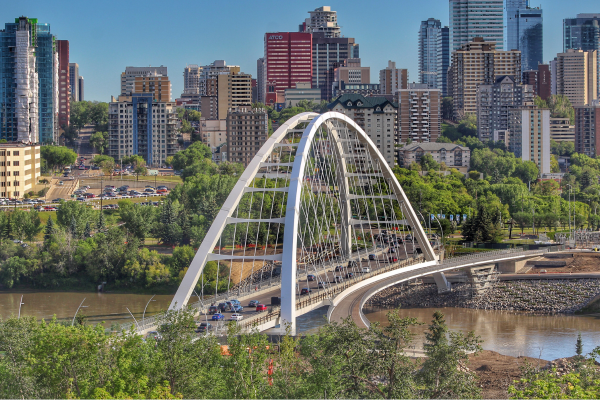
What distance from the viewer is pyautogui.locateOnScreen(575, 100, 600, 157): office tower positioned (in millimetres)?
110125

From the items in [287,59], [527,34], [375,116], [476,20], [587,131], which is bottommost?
[587,131]

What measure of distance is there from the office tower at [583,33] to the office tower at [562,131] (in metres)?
46.0

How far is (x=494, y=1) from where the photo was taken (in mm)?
148625

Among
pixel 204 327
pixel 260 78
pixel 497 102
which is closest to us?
pixel 204 327

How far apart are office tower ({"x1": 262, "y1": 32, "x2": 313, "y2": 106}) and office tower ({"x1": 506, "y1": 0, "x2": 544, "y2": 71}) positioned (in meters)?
64.3

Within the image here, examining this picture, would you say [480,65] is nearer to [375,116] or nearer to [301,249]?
[375,116]

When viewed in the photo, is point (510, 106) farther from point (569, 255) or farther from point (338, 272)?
point (338, 272)

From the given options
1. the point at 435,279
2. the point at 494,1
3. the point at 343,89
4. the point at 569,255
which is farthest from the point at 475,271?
the point at 494,1

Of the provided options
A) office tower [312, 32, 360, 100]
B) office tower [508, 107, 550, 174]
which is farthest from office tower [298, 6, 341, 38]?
office tower [508, 107, 550, 174]

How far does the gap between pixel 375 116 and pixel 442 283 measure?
1669 inches

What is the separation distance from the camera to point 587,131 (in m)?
111

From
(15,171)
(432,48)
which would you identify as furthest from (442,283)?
(432,48)

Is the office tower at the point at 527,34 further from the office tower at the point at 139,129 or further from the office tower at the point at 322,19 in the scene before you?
the office tower at the point at 139,129

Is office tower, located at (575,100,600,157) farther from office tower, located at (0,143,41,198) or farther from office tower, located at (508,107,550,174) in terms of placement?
office tower, located at (0,143,41,198)
